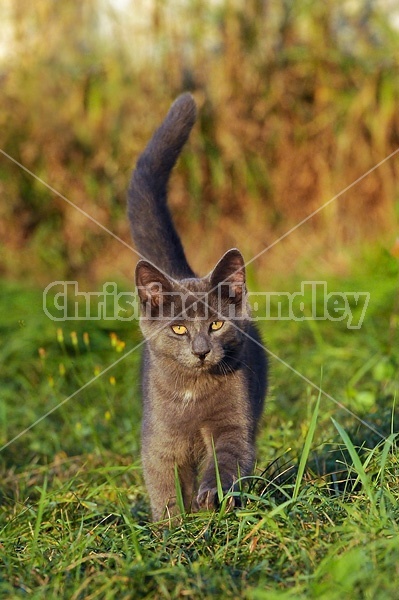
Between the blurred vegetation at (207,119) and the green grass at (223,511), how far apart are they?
1.72m

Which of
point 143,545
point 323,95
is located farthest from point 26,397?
point 323,95

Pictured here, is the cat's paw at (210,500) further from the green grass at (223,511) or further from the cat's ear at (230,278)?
the cat's ear at (230,278)

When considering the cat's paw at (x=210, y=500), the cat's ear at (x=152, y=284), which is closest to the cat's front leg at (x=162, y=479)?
the cat's paw at (x=210, y=500)

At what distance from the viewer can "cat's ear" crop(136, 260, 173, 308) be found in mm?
2949

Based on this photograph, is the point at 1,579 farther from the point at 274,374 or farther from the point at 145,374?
the point at 274,374

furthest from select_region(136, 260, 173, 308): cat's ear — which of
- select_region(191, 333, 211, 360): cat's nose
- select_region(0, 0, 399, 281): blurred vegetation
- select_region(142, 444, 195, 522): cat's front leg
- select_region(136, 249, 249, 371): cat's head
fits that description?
select_region(0, 0, 399, 281): blurred vegetation

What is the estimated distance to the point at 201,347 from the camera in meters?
2.76

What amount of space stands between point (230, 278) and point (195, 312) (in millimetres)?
206

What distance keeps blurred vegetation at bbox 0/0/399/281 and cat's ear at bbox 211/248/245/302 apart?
10.2 ft

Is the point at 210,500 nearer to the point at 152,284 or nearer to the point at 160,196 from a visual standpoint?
the point at 152,284

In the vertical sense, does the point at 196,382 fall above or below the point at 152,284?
below

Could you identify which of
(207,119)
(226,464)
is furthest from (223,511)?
(207,119)

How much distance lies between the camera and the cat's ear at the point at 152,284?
2.95 m

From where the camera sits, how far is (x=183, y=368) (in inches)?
113
